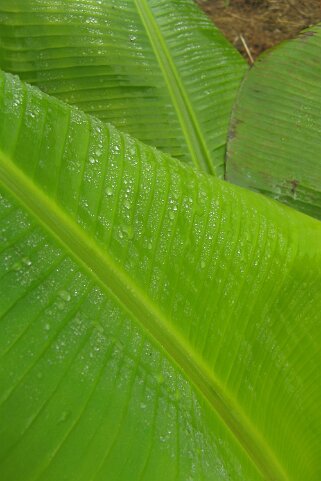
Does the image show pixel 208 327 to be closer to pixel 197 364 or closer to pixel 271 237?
pixel 197 364

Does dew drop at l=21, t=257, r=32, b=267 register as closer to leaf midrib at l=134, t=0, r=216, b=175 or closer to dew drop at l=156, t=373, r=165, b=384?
dew drop at l=156, t=373, r=165, b=384

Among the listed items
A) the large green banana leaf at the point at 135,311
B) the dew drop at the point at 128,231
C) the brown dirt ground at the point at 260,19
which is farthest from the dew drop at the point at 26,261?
the brown dirt ground at the point at 260,19

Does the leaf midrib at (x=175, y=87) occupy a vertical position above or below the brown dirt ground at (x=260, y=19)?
below

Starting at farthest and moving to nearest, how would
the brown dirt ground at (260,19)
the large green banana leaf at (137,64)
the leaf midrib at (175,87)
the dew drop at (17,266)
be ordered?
the brown dirt ground at (260,19) → the leaf midrib at (175,87) → the large green banana leaf at (137,64) → the dew drop at (17,266)

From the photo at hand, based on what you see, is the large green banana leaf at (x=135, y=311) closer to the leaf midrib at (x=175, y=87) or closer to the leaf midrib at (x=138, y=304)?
the leaf midrib at (x=138, y=304)

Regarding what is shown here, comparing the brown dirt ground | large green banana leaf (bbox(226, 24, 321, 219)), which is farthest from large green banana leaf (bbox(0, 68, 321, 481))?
the brown dirt ground

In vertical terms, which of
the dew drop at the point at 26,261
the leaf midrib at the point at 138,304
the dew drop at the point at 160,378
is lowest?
the dew drop at the point at 26,261

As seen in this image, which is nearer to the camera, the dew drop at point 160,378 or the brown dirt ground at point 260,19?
the dew drop at point 160,378

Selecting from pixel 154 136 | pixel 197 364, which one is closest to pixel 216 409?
pixel 197 364
